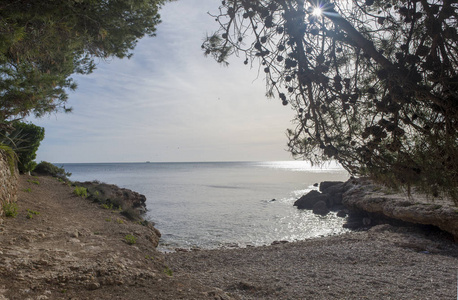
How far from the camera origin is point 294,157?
4137 millimetres

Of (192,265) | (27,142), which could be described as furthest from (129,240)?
(27,142)

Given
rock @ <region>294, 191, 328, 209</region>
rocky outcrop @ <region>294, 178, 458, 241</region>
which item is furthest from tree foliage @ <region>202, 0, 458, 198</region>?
rock @ <region>294, 191, 328, 209</region>

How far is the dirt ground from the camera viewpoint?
4.58 meters

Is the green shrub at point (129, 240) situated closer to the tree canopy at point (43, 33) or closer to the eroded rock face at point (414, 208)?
the tree canopy at point (43, 33)

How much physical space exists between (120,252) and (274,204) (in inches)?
795

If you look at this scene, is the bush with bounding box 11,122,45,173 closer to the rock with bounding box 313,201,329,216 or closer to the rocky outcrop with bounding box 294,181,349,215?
the rock with bounding box 313,201,329,216

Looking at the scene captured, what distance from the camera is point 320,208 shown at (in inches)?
842

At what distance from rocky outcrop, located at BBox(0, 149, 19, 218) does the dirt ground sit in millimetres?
473

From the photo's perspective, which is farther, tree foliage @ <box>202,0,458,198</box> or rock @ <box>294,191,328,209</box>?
rock @ <box>294,191,328,209</box>

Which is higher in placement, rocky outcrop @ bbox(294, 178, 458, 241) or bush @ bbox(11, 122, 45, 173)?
bush @ bbox(11, 122, 45, 173)

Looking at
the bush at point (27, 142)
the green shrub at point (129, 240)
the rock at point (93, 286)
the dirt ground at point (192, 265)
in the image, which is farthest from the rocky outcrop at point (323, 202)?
the rock at point (93, 286)

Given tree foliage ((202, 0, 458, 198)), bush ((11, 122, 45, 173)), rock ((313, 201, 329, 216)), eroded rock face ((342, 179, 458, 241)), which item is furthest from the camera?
rock ((313, 201, 329, 216))

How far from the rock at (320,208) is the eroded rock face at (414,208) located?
4817mm

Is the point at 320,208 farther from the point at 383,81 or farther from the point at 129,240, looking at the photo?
the point at 383,81
